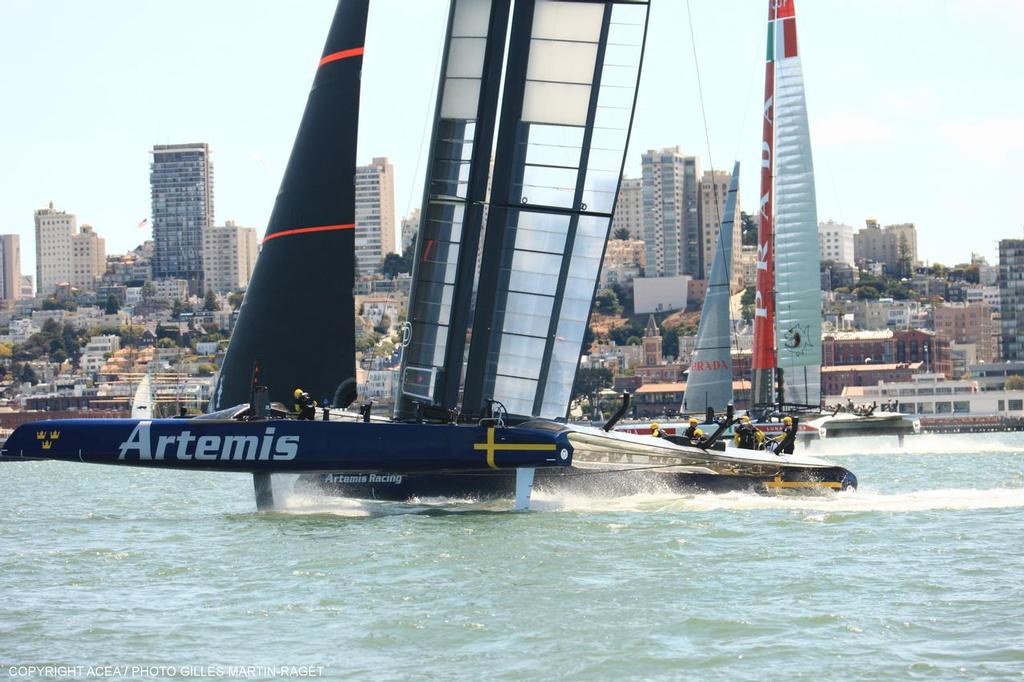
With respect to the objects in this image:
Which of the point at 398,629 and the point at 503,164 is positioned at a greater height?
the point at 503,164

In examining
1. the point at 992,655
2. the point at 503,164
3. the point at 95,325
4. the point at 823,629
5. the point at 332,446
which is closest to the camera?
the point at 992,655

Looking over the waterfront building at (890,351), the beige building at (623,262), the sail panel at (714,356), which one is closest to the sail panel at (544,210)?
the sail panel at (714,356)

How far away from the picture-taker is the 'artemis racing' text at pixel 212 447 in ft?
43.6

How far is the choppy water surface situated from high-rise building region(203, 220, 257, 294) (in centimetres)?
18194

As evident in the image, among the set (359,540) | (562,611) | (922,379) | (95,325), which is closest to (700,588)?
(562,611)

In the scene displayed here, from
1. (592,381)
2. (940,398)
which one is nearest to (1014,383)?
(940,398)

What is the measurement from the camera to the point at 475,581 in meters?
9.95

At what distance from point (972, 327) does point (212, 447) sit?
126 meters

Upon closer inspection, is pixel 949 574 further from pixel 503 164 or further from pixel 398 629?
pixel 503 164

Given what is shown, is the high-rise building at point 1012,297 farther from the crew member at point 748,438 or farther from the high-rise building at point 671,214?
the crew member at point 748,438

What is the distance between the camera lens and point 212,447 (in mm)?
13320

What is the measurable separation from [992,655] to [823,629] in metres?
0.96

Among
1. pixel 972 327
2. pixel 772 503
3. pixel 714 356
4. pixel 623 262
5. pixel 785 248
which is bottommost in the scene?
pixel 772 503

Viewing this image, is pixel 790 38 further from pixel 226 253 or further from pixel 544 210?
pixel 226 253
